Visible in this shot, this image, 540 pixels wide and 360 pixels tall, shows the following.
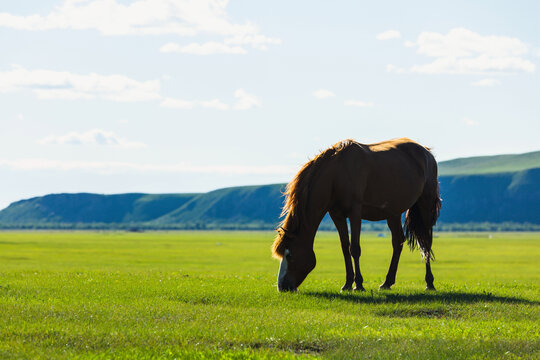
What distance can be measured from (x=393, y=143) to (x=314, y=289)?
4.82 metres

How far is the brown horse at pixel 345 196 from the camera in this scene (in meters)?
18.5

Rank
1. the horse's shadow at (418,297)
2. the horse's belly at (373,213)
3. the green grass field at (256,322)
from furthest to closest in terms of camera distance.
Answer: the horse's belly at (373,213), the horse's shadow at (418,297), the green grass field at (256,322)

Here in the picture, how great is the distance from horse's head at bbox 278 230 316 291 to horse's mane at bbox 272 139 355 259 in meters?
0.13

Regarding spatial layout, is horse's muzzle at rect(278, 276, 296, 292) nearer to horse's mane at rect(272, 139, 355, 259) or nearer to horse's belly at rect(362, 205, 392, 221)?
horse's mane at rect(272, 139, 355, 259)

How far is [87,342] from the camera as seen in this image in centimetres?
1223

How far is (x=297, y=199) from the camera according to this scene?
60.9ft

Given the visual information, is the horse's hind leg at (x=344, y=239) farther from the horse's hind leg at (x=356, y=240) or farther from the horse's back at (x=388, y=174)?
the horse's back at (x=388, y=174)

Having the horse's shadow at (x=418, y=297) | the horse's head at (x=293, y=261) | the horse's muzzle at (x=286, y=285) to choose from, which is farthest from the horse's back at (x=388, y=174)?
the horse's muzzle at (x=286, y=285)

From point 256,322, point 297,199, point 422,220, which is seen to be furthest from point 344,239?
point 256,322

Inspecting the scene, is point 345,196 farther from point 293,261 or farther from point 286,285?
point 286,285

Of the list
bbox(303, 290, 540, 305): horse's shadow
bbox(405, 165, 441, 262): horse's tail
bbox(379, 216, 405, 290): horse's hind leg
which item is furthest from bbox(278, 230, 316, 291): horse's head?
bbox(405, 165, 441, 262): horse's tail

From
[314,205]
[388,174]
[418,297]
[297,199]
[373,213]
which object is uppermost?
[388,174]

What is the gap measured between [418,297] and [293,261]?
10.4 feet

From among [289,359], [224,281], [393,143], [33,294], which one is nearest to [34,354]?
[289,359]
